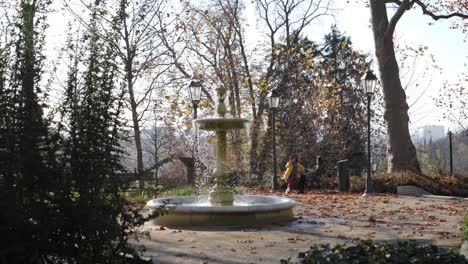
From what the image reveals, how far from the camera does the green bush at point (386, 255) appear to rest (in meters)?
4.57

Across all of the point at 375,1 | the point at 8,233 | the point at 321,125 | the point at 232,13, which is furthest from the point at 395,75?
the point at 8,233

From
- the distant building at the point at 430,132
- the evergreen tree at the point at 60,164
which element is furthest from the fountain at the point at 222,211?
the distant building at the point at 430,132

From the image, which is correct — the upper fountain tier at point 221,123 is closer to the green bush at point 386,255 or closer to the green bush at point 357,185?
the green bush at point 386,255

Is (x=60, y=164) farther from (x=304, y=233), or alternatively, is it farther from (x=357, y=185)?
(x=357, y=185)

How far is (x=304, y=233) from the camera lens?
8.98 meters

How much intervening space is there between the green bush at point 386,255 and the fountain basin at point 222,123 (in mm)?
6790

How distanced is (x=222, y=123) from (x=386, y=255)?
7.45 meters

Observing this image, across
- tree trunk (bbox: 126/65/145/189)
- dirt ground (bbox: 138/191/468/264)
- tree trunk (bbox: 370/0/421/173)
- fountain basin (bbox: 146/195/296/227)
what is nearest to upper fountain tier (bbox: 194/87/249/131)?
tree trunk (bbox: 126/65/145/189)

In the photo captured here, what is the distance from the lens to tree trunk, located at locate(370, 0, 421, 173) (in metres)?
20.4

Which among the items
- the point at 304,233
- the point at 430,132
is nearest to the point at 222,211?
the point at 304,233

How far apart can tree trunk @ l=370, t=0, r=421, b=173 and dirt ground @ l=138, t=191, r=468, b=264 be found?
6.97 metres

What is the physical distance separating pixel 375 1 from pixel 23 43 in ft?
61.4

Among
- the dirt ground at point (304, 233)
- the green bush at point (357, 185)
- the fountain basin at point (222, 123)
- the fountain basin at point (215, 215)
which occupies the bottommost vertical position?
the dirt ground at point (304, 233)

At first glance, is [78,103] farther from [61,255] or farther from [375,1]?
[375,1]
